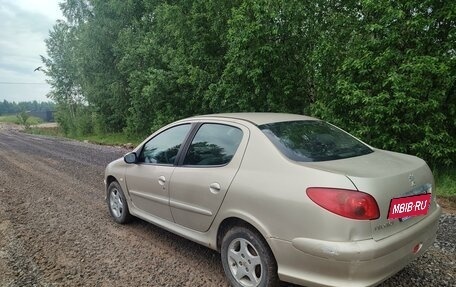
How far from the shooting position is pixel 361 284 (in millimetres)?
2438

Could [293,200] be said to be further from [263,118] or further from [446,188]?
→ [446,188]

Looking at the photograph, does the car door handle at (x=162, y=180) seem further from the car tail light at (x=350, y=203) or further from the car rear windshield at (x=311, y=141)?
the car tail light at (x=350, y=203)

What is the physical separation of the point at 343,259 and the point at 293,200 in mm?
521

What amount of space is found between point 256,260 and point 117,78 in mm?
20154

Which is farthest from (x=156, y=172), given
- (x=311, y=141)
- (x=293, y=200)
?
(x=293, y=200)

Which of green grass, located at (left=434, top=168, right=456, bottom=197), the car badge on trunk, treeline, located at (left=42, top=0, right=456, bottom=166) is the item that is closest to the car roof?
the car badge on trunk

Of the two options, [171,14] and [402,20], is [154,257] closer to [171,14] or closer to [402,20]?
[402,20]

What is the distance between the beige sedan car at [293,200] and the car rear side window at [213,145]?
12 millimetres

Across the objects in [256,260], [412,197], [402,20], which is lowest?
[256,260]

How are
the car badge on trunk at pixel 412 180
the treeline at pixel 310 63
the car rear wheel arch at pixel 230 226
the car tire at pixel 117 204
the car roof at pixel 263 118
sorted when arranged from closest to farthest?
the car badge on trunk at pixel 412 180
the car rear wheel arch at pixel 230 226
the car roof at pixel 263 118
the car tire at pixel 117 204
the treeline at pixel 310 63

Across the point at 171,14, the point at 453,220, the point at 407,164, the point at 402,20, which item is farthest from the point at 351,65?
the point at 171,14

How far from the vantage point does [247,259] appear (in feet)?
9.86

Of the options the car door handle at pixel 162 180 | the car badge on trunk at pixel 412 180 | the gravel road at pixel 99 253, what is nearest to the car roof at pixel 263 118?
the car door handle at pixel 162 180

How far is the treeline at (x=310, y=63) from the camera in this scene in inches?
265
